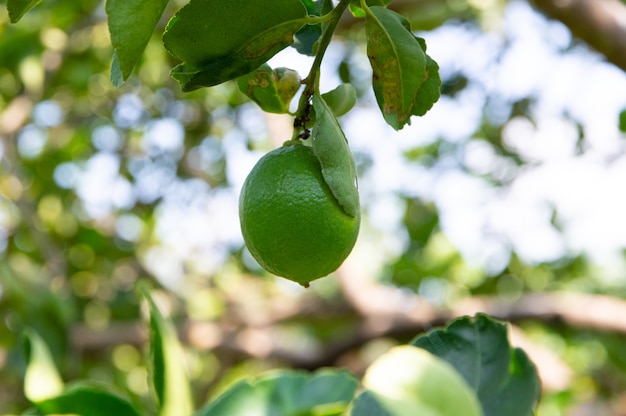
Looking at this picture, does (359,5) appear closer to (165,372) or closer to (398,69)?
(398,69)

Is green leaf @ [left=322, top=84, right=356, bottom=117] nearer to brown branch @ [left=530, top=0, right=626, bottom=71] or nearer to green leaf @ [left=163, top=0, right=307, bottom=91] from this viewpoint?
green leaf @ [left=163, top=0, right=307, bottom=91]

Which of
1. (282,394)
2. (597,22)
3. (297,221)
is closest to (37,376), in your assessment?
(282,394)

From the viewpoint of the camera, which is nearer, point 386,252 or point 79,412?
point 79,412

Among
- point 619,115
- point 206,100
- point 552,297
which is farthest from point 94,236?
point 619,115

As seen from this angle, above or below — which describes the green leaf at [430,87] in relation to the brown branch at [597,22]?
above

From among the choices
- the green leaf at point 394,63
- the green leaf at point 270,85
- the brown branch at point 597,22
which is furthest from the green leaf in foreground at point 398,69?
the brown branch at point 597,22

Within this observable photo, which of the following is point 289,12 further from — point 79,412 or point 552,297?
point 552,297

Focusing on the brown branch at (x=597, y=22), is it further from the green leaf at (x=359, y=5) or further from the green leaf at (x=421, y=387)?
the green leaf at (x=421, y=387)
